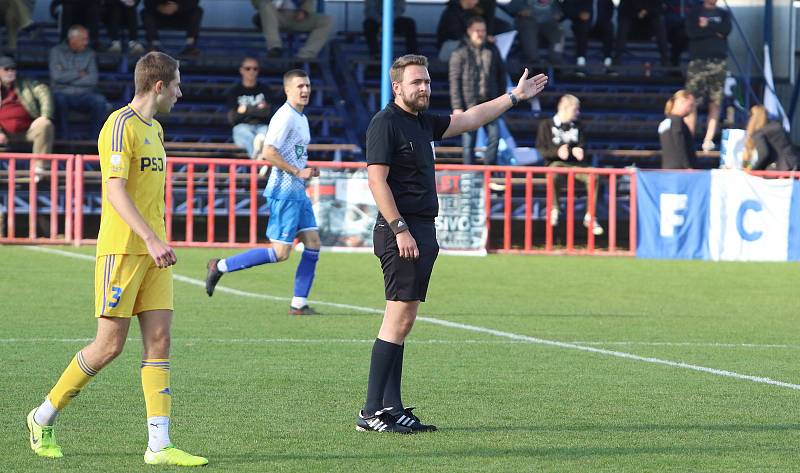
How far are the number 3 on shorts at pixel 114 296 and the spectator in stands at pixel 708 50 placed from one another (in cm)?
1972

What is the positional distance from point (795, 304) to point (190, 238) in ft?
26.6

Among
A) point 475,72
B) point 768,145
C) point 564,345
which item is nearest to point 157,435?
point 564,345

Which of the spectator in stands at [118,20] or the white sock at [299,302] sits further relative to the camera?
the spectator in stands at [118,20]

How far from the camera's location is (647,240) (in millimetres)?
19500

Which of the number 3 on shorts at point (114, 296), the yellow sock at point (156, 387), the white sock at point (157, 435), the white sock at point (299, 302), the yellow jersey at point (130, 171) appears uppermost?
the yellow jersey at point (130, 171)

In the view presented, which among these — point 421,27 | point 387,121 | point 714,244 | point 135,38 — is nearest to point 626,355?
point 387,121

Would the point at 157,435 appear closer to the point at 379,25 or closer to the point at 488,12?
the point at 488,12

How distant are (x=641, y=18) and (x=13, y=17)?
35.8 feet

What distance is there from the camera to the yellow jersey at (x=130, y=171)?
6328mm

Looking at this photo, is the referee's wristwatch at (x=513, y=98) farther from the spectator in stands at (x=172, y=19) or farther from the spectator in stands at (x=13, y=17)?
the spectator in stands at (x=13, y=17)

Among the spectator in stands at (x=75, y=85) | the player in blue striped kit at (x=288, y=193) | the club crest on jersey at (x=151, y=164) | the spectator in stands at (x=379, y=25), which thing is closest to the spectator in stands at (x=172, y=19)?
the spectator in stands at (x=75, y=85)

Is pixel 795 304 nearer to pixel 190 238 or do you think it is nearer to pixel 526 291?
pixel 526 291

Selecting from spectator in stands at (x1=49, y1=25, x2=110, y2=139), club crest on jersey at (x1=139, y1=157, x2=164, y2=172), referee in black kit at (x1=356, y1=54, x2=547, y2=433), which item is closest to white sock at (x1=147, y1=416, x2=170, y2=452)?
club crest on jersey at (x1=139, y1=157, x2=164, y2=172)

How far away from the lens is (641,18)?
27938 millimetres
